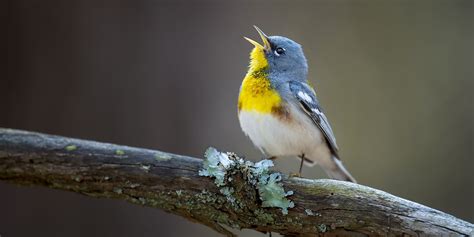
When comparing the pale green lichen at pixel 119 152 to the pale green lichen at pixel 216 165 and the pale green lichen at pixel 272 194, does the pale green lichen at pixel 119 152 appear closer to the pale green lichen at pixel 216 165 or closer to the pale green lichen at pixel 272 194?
the pale green lichen at pixel 216 165

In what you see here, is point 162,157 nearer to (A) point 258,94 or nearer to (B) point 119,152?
(B) point 119,152

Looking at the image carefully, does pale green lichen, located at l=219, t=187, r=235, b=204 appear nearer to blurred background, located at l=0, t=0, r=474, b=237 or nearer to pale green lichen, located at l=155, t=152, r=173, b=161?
pale green lichen, located at l=155, t=152, r=173, b=161

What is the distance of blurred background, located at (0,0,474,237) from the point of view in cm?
393

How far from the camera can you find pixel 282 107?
3.27m

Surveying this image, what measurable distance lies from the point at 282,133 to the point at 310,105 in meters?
0.28

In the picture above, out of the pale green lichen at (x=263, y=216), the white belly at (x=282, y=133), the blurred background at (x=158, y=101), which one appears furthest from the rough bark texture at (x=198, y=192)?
the blurred background at (x=158, y=101)

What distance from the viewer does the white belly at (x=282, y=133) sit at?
10.6 ft

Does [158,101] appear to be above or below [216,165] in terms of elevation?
above

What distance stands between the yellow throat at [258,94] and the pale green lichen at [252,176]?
0.74m

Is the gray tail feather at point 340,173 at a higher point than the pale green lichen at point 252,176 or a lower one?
higher

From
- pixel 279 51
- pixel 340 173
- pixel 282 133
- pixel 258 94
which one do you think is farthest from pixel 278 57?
pixel 340 173

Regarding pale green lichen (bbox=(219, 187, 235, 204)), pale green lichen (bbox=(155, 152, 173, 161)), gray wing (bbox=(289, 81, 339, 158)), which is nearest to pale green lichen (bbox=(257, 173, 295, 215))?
pale green lichen (bbox=(219, 187, 235, 204))

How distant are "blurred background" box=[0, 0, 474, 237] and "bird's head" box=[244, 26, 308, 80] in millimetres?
838

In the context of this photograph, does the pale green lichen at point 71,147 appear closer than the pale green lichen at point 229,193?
No
